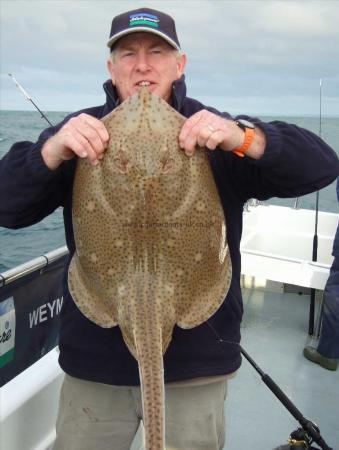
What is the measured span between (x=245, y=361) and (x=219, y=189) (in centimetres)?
342

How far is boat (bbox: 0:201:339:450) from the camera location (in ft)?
10.7

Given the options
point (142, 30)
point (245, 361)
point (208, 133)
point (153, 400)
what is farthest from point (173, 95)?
point (245, 361)

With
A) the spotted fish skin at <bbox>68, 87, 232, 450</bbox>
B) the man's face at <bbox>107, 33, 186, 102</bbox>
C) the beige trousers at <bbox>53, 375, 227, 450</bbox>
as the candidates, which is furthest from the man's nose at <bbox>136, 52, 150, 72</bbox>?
the beige trousers at <bbox>53, 375, 227, 450</bbox>

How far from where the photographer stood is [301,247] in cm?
827

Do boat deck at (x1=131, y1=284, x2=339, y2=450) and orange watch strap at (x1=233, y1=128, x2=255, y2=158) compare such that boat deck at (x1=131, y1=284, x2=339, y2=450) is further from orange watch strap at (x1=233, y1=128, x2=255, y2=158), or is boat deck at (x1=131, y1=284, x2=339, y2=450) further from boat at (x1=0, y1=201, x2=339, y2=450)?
orange watch strap at (x1=233, y1=128, x2=255, y2=158)

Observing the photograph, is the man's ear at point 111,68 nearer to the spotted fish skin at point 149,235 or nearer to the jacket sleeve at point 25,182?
the jacket sleeve at point 25,182

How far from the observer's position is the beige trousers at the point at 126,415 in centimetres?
272

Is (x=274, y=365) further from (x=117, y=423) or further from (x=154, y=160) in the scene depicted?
(x=154, y=160)

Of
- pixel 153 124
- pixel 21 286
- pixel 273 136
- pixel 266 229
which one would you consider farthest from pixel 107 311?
pixel 266 229

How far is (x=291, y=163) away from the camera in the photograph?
230cm

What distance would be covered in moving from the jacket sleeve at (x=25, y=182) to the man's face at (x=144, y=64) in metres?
0.52

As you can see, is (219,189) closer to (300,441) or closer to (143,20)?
(143,20)

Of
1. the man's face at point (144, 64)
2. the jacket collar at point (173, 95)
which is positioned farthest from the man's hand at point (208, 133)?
the man's face at point (144, 64)

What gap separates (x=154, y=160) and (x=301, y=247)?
6672 millimetres
